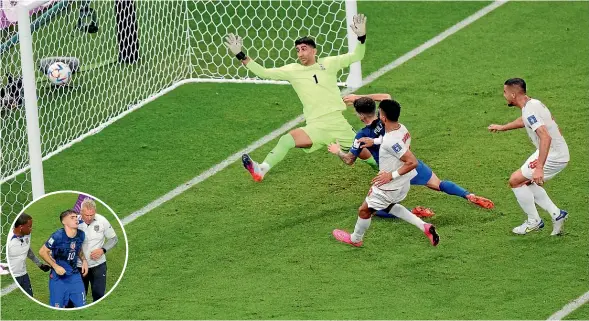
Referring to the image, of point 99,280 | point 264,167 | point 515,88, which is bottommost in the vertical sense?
point 99,280

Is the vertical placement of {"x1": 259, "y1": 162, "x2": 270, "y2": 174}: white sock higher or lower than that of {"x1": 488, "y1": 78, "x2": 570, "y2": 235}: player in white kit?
lower

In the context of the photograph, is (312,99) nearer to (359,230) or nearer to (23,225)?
A: (359,230)

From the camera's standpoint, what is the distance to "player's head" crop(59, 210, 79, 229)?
11.4 metres

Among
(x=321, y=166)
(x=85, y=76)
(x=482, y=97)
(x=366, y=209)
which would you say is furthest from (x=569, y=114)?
(x=85, y=76)

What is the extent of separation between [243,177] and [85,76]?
2.86 m

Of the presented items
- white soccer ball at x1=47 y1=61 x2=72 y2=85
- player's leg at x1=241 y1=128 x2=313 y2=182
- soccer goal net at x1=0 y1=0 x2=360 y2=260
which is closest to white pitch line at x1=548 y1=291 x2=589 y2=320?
player's leg at x1=241 y1=128 x2=313 y2=182

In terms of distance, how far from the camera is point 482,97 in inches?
618

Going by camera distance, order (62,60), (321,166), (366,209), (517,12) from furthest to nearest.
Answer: (517,12)
(62,60)
(321,166)
(366,209)

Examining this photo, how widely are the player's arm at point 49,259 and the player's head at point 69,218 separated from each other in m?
0.26

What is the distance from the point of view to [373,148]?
12.9 metres

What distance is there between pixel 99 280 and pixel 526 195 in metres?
3.75

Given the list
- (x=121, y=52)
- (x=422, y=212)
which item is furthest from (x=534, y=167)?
(x=121, y=52)

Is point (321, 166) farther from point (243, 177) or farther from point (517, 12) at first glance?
point (517, 12)

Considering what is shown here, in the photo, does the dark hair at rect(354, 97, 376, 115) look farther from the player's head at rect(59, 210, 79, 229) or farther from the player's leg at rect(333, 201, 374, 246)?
the player's head at rect(59, 210, 79, 229)
